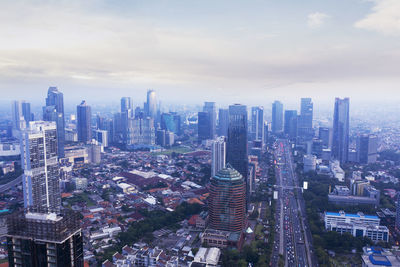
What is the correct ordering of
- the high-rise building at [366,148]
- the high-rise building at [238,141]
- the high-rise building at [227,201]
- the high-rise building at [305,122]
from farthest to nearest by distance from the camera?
the high-rise building at [305,122], the high-rise building at [366,148], the high-rise building at [238,141], the high-rise building at [227,201]

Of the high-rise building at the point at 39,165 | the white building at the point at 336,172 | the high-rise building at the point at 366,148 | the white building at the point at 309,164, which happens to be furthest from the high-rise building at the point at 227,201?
the high-rise building at the point at 366,148

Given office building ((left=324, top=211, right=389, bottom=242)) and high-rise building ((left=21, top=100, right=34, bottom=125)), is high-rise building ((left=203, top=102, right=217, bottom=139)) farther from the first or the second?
office building ((left=324, top=211, right=389, bottom=242))

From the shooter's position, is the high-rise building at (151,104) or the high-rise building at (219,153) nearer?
the high-rise building at (219,153)

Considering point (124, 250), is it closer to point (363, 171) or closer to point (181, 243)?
point (181, 243)

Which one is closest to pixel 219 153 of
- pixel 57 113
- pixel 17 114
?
pixel 57 113

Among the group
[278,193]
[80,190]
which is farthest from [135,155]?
[278,193]

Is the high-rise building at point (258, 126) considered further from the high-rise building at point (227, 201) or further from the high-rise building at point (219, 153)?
the high-rise building at point (227, 201)

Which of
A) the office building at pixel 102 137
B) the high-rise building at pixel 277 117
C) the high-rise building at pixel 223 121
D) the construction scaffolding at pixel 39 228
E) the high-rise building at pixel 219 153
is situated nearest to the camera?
the construction scaffolding at pixel 39 228
